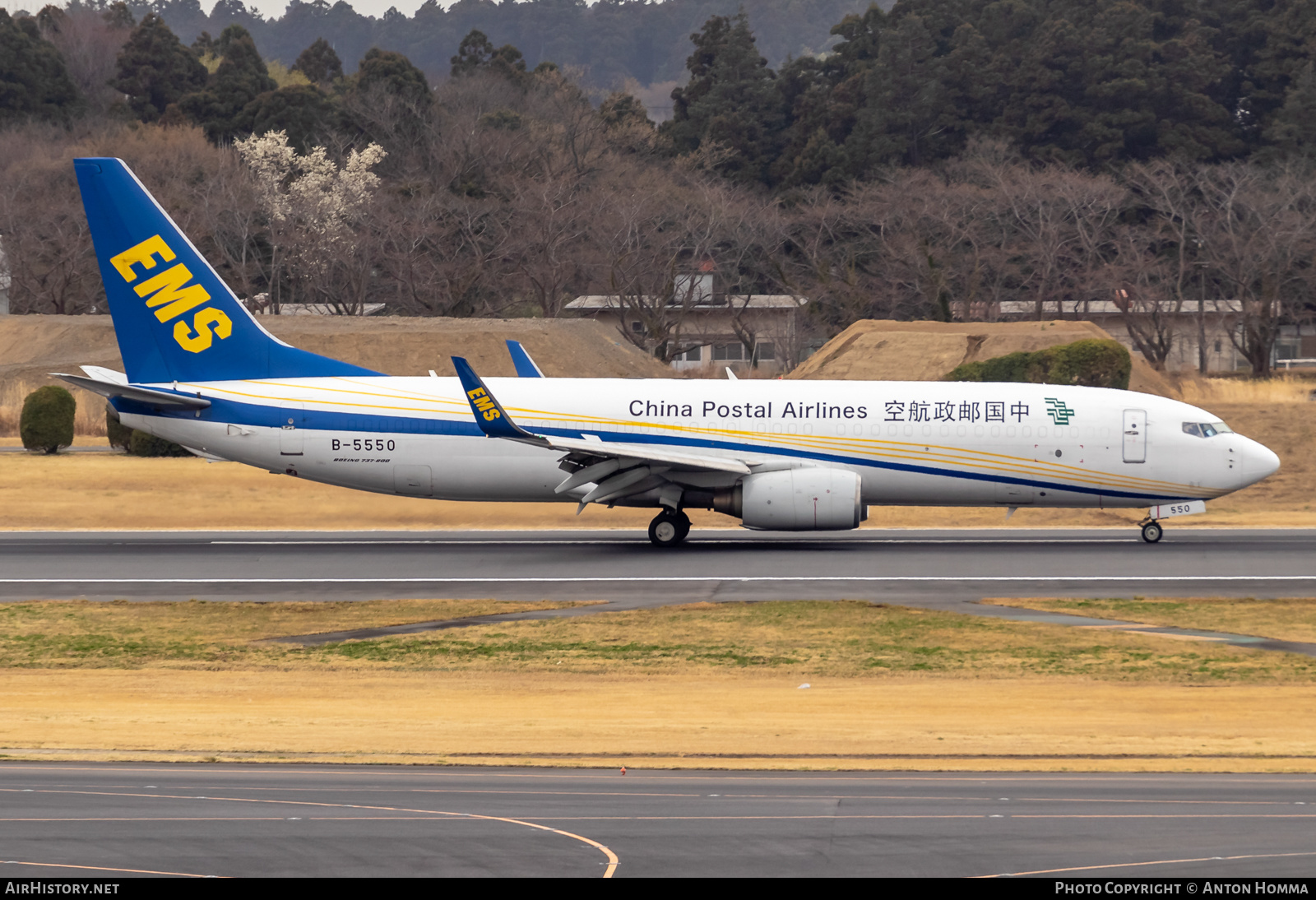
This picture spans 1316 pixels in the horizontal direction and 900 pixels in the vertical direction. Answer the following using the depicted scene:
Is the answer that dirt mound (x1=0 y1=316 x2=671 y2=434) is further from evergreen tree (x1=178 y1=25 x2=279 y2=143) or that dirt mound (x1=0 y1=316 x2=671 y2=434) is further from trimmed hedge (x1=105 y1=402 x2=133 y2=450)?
evergreen tree (x1=178 y1=25 x2=279 y2=143)

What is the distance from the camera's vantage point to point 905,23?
113 metres

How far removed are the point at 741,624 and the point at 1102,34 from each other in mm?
89825

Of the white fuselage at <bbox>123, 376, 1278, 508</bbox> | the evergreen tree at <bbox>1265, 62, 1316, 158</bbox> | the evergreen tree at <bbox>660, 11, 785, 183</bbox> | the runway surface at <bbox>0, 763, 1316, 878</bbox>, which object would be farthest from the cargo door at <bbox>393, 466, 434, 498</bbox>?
→ the evergreen tree at <bbox>660, 11, 785, 183</bbox>

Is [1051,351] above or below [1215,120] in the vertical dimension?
below

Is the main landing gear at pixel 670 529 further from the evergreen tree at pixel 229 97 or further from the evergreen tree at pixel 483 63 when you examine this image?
the evergreen tree at pixel 483 63

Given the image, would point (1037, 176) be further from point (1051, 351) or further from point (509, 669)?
point (509, 669)

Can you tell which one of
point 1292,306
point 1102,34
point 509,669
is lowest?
point 509,669

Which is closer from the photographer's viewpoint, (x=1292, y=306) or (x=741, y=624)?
(x=741, y=624)

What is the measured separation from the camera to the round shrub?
1869 inches

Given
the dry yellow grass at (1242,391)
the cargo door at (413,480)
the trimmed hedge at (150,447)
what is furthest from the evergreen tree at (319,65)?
the cargo door at (413,480)
